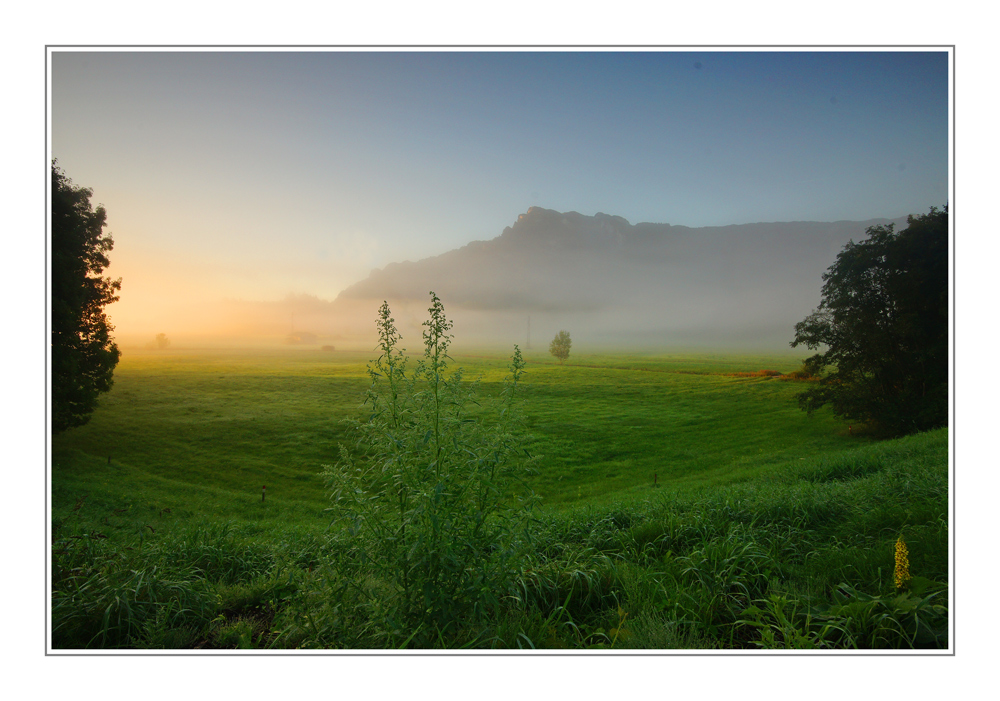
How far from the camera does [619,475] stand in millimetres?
10789

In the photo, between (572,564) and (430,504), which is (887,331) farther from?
(430,504)

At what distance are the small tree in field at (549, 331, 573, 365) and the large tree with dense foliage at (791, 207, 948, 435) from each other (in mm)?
7218

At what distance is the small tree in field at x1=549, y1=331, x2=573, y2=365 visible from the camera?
16031 millimetres

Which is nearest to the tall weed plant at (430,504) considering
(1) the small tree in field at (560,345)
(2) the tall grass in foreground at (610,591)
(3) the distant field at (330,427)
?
(2) the tall grass in foreground at (610,591)

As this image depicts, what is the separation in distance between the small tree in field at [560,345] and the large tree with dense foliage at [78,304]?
12.5 m

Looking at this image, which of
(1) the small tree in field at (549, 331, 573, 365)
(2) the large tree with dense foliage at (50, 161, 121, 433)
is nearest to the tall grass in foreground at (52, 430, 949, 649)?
(2) the large tree with dense foliage at (50, 161, 121, 433)

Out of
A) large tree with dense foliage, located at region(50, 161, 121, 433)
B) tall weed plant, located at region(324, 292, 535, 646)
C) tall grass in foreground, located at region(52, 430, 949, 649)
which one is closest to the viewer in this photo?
tall weed plant, located at region(324, 292, 535, 646)

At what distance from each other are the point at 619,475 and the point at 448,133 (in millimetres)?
8805

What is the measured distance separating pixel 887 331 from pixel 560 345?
9330 millimetres

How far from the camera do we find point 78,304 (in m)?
6.45

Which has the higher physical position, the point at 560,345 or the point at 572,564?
the point at 560,345

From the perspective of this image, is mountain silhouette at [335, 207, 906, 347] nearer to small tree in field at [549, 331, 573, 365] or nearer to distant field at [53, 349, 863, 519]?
small tree in field at [549, 331, 573, 365]

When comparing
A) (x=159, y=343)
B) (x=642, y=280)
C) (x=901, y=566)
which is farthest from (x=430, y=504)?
(x=642, y=280)
